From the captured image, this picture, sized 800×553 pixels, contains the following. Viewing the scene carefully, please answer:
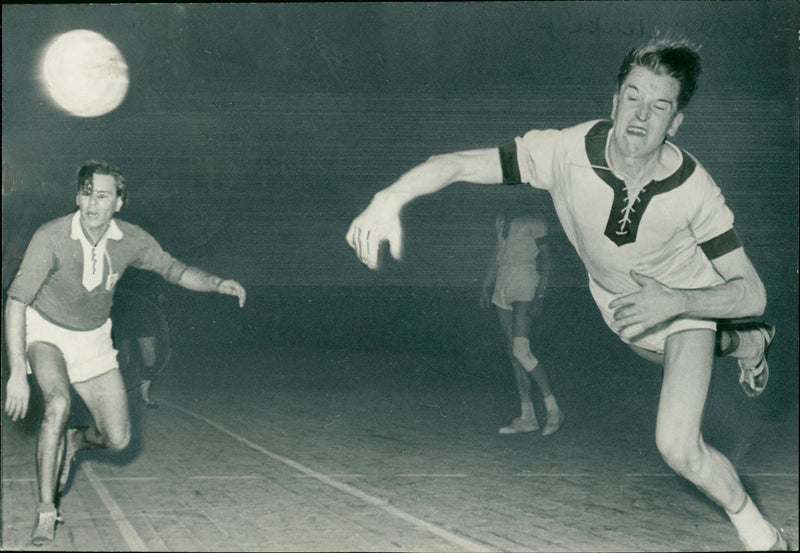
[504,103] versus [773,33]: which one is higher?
[773,33]

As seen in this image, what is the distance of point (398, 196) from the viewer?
12.2 ft

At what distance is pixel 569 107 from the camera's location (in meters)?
5.23

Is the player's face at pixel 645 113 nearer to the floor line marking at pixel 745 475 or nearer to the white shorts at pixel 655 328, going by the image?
the white shorts at pixel 655 328

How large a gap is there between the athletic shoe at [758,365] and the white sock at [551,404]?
1546 millimetres

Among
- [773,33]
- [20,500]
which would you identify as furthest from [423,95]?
[20,500]

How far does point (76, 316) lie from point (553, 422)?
328 centimetres

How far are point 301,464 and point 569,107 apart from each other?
9.20 ft

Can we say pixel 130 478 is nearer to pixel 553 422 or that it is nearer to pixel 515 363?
pixel 515 363

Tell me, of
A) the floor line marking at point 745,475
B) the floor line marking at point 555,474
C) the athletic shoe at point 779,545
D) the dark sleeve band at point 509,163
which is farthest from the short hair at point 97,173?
the athletic shoe at point 779,545

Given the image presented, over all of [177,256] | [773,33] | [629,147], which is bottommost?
[177,256]

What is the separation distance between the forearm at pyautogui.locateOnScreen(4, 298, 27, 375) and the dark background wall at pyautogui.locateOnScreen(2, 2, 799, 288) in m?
0.45

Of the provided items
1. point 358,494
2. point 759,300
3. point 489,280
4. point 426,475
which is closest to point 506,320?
point 489,280

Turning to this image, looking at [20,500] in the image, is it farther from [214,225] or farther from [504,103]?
[504,103]

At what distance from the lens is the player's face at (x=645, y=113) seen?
445cm
